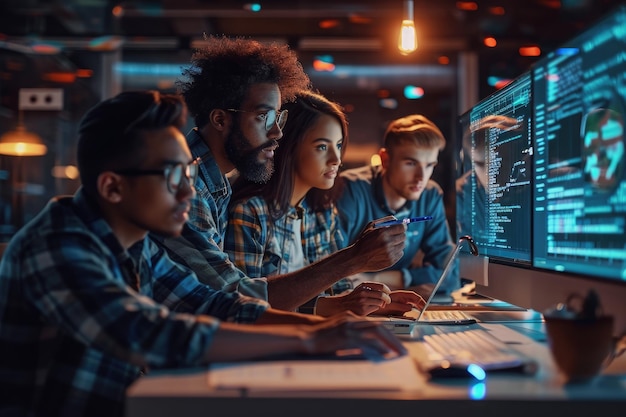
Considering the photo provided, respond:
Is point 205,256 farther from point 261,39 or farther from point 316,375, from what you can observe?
point 261,39

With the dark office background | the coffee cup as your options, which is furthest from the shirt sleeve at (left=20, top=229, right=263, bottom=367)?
the dark office background

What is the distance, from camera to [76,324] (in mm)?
1011

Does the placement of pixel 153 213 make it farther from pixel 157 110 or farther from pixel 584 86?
pixel 584 86

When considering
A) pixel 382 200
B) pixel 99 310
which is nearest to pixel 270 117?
pixel 382 200

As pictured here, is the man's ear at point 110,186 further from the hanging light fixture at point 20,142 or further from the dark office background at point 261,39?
the hanging light fixture at point 20,142

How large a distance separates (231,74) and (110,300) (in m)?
1.40

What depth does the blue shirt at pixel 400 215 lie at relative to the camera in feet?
10.4

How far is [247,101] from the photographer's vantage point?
7.38 feet

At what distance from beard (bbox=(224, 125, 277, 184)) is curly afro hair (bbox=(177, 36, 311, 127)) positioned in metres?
0.11

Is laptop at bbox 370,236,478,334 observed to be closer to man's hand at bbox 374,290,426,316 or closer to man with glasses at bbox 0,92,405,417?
man's hand at bbox 374,290,426,316

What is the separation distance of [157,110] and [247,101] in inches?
42.8

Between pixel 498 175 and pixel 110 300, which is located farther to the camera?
pixel 498 175

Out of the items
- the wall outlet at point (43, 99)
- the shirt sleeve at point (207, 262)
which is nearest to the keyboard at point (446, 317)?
the shirt sleeve at point (207, 262)

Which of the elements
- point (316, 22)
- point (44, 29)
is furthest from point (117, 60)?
point (316, 22)
